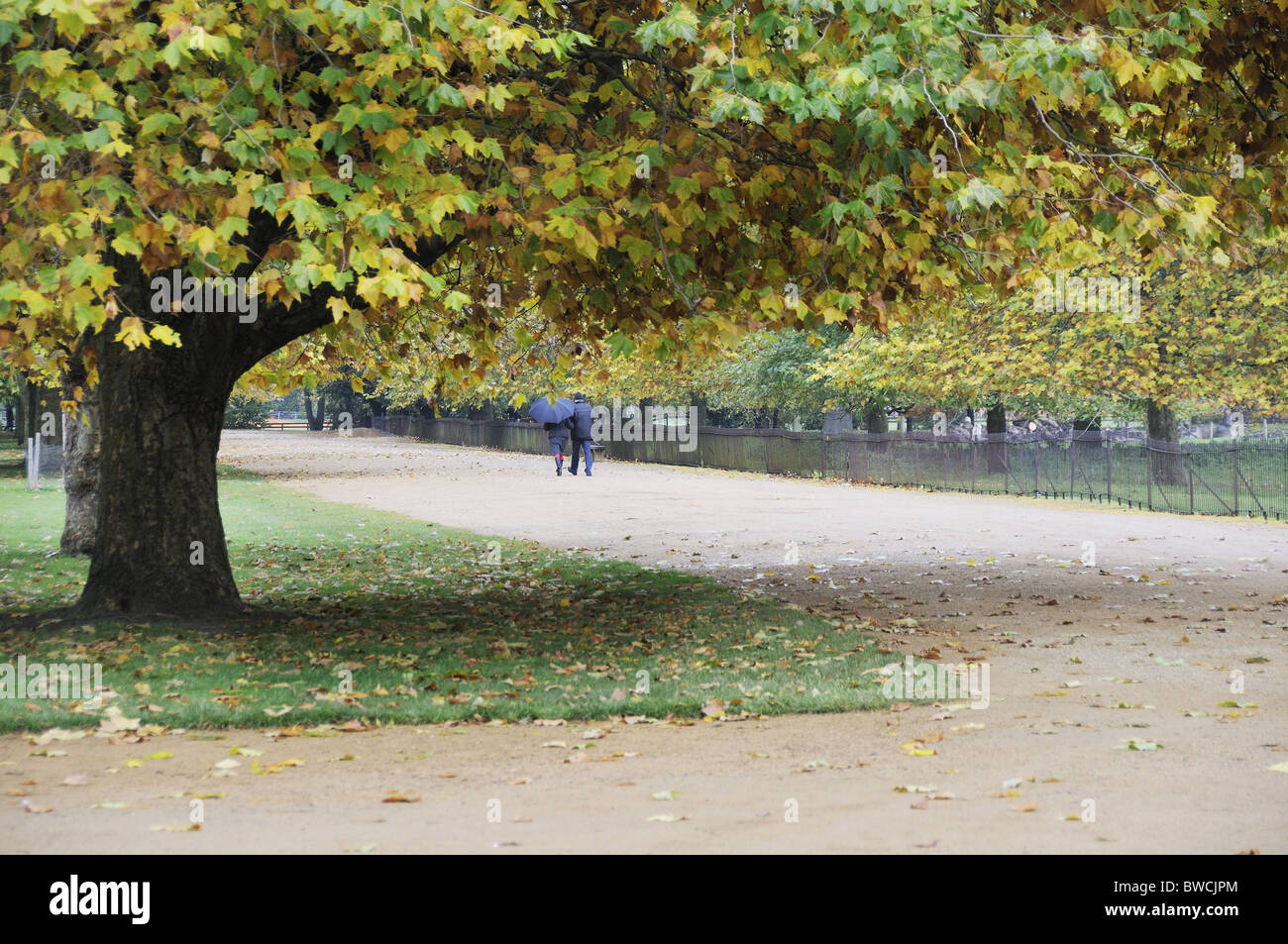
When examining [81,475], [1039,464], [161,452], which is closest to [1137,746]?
[161,452]

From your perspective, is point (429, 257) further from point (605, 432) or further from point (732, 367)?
point (605, 432)

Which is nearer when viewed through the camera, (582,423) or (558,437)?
(582,423)

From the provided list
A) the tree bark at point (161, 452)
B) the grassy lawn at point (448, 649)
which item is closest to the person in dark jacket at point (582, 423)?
the grassy lawn at point (448, 649)

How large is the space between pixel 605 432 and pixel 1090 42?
49.3 meters

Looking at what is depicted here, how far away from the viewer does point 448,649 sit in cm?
1093

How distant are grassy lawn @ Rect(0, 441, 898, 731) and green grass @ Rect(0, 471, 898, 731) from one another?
0.02m

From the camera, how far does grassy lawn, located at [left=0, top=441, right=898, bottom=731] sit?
8711 mm

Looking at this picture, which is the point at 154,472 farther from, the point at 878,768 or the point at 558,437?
the point at 558,437

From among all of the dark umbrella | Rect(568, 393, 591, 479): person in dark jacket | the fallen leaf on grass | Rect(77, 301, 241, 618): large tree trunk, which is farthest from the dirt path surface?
the dark umbrella

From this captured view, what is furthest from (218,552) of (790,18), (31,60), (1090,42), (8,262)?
(1090,42)

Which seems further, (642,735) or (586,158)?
(586,158)

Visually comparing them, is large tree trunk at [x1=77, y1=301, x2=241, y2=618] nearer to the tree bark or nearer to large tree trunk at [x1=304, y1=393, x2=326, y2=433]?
the tree bark

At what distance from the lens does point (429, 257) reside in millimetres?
11578

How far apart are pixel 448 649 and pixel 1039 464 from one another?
2131 centimetres
